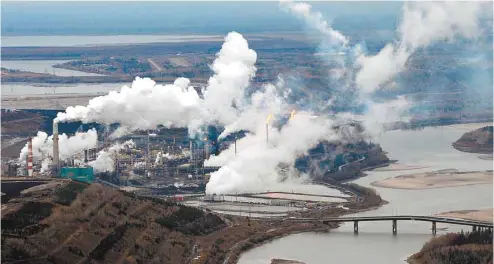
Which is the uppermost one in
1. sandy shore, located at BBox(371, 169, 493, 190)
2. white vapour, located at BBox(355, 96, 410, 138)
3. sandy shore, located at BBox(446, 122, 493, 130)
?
white vapour, located at BBox(355, 96, 410, 138)

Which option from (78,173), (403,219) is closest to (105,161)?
(78,173)

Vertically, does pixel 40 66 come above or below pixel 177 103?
above

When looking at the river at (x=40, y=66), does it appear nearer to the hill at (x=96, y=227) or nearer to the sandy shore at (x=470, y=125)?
the sandy shore at (x=470, y=125)

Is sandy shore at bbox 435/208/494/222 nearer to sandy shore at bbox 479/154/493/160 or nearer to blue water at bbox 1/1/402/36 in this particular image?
sandy shore at bbox 479/154/493/160

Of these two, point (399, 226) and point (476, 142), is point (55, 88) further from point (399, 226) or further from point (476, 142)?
point (399, 226)

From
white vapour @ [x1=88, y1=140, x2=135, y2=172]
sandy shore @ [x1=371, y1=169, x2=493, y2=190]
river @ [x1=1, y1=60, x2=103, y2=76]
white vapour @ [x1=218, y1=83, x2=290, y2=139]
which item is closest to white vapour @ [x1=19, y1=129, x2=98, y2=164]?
white vapour @ [x1=88, y1=140, x2=135, y2=172]

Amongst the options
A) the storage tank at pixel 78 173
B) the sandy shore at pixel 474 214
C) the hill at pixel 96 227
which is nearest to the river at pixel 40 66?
the storage tank at pixel 78 173
